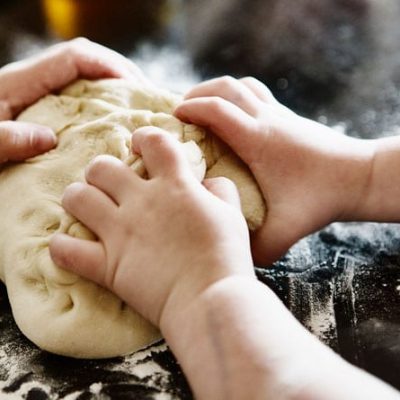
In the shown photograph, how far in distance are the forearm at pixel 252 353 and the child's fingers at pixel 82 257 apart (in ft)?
0.35

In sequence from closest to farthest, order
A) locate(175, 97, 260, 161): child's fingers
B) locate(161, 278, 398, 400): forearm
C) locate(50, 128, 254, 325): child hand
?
locate(161, 278, 398, 400): forearm → locate(50, 128, 254, 325): child hand → locate(175, 97, 260, 161): child's fingers

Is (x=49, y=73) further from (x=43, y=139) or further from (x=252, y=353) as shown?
(x=252, y=353)

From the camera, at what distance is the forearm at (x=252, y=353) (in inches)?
24.6

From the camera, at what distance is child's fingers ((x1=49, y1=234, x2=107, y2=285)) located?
30.4 inches

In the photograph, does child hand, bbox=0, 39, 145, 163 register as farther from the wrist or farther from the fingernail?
the wrist

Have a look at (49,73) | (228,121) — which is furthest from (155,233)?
(49,73)

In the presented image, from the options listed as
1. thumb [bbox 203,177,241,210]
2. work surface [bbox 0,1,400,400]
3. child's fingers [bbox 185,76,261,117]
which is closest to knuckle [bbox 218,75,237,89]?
child's fingers [bbox 185,76,261,117]

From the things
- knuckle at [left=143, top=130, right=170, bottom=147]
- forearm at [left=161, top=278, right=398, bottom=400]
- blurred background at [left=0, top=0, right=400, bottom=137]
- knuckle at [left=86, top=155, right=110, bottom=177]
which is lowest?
forearm at [left=161, top=278, right=398, bottom=400]

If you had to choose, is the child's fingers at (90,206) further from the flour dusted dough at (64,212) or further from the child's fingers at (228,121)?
the child's fingers at (228,121)

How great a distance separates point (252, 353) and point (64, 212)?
0.34m

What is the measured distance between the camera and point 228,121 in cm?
88

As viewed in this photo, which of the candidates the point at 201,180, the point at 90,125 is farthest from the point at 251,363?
the point at 90,125

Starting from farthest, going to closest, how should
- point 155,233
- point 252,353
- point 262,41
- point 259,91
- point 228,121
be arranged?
point 262,41, point 259,91, point 228,121, point 155,233, point 252,353

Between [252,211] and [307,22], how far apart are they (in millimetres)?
874
